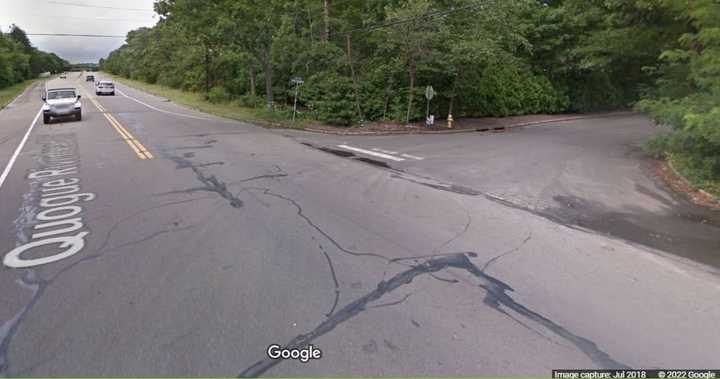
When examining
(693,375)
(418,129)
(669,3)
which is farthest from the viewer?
(418,129)

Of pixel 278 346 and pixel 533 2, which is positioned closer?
pixel 278 346

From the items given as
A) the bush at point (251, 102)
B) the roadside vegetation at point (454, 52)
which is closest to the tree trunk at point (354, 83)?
the roadside vegetation at point (454, 52)

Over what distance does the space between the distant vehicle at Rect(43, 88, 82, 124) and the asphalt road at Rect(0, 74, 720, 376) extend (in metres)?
10.7

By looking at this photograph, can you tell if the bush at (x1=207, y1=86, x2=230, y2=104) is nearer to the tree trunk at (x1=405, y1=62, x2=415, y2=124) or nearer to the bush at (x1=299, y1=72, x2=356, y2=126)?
the bush at (x1=299, y1=72, x2=356, y2=126)

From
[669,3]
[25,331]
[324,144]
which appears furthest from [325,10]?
[25,331]

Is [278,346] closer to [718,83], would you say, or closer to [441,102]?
[718,83]

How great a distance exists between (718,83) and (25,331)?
1102 cm

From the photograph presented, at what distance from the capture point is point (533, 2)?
23984 millimetres

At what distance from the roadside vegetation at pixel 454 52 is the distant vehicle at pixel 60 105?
5.87 metres

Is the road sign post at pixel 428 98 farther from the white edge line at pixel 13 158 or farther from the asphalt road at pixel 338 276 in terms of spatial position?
the white edge line at pixel 13 158

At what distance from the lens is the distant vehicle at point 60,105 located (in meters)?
16.1

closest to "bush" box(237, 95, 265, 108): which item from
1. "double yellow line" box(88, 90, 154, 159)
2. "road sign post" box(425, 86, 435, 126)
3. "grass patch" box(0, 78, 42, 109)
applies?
"double yellow line" box(88, 90, 154, 159)

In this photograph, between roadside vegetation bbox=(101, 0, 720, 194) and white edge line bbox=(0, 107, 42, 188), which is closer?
white edge line bbox=(0, 107, 42, 188)

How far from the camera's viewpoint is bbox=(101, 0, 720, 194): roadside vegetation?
9203mm
